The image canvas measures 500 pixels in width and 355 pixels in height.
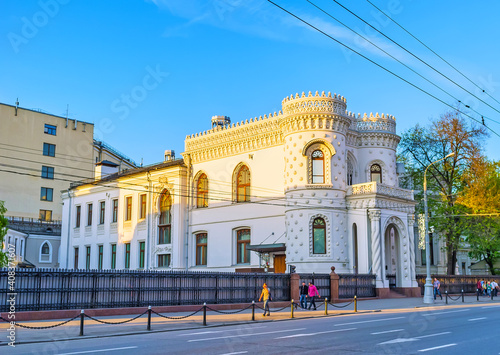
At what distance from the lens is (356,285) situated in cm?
3528

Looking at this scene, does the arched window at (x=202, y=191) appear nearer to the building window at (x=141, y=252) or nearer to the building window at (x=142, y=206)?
the building window at (x=142, y=206)

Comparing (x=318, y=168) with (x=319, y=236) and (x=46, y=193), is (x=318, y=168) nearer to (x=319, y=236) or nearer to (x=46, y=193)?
(x=319, y=236)

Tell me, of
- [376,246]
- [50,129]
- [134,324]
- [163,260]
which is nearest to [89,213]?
[163,260]

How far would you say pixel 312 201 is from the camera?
3725cm

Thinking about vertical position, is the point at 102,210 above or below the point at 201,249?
above

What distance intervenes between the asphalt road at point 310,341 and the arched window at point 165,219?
1100 inches

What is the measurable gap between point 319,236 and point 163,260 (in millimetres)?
15485

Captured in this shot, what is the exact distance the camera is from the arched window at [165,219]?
1852 inches

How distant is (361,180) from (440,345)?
27892 mm

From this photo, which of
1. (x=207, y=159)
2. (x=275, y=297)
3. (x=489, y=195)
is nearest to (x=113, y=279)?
(x=275, y=297)

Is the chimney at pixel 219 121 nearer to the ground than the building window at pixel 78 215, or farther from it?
farther from it

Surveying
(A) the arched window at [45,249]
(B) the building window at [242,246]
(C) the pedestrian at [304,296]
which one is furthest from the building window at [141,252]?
(C) the pedestrian at [304,296]

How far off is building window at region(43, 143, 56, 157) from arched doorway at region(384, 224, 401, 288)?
44412mm

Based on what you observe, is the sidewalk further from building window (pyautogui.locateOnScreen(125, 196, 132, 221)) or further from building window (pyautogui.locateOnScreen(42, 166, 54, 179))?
building window (pyautogui.locateOnScreen(42, 166, 54, 179))
